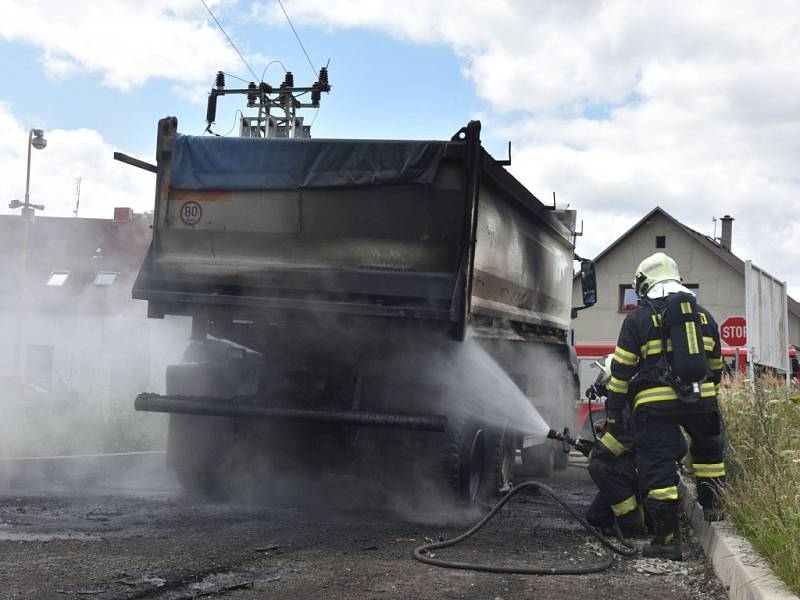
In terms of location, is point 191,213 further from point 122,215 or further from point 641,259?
point 641,259

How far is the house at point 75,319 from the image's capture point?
56.3ft

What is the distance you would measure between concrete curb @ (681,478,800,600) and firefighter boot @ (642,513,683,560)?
0.18 m

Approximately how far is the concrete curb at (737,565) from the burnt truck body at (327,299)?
1905mm

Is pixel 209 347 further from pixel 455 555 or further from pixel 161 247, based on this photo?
pixel 455 555

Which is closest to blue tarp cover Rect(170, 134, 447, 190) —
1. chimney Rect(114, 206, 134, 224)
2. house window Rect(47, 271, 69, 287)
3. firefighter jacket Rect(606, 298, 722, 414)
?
firefighter jacket Rect(606, 298, 722, 414)

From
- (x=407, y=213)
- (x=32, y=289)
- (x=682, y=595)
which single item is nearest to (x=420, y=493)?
(x=407, y=213)

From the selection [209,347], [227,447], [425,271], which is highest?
[425,271]

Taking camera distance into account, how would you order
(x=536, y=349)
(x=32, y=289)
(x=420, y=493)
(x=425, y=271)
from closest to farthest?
(x=425, y=271)
(x=420, y=493)
(x=536, y=349)
(x=32, y=289)

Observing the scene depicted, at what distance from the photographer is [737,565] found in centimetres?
463

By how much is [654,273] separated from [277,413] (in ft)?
9.26

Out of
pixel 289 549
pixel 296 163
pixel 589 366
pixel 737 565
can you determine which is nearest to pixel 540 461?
pixel 296 163

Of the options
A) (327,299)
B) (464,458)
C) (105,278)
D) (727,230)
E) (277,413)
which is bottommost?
(464,458)

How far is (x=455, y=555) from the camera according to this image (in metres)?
5.55

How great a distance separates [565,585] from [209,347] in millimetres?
3590
